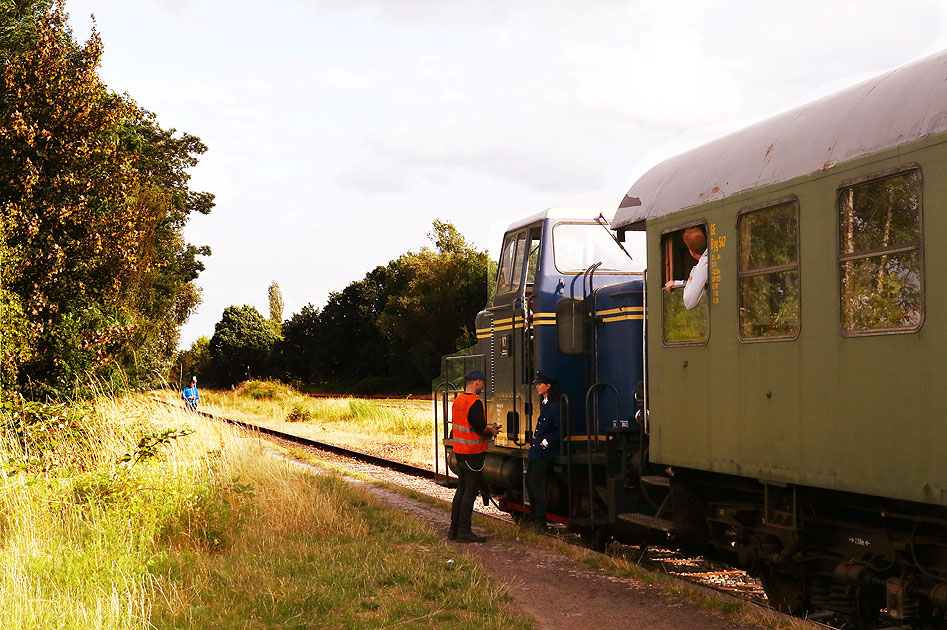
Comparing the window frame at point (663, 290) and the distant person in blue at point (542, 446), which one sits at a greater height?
the window frame at point (663, 290)

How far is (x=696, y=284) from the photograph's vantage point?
777 cm

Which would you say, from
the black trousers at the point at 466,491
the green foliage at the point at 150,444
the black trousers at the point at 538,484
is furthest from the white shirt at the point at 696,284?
the green foliage at the point at 150,444

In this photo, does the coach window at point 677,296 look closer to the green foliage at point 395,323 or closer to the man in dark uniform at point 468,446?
the man in dark uniform at point 468,446

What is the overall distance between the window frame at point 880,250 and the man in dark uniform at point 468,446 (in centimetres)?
576

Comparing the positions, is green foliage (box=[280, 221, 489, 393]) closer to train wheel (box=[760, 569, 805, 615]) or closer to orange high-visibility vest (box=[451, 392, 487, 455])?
orange high-visibility vest (box=[451, 392, 487, 455])

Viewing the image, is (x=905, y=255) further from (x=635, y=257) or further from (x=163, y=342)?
(x=163, y=342)

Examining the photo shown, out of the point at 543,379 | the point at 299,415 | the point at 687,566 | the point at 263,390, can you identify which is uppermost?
the point at 543,379

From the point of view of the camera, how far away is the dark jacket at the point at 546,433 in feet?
35.0

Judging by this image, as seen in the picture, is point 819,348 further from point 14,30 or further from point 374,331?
point 374,331

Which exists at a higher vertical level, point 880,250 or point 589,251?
point 589,251

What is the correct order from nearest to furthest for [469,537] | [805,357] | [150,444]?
[805,357] < [469,537] < [150,444]

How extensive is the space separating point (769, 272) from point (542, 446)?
4.40 meters

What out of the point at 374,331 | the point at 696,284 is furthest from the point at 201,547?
Answer: the point at 374,331

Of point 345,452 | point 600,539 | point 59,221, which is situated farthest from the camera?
point 345,452
